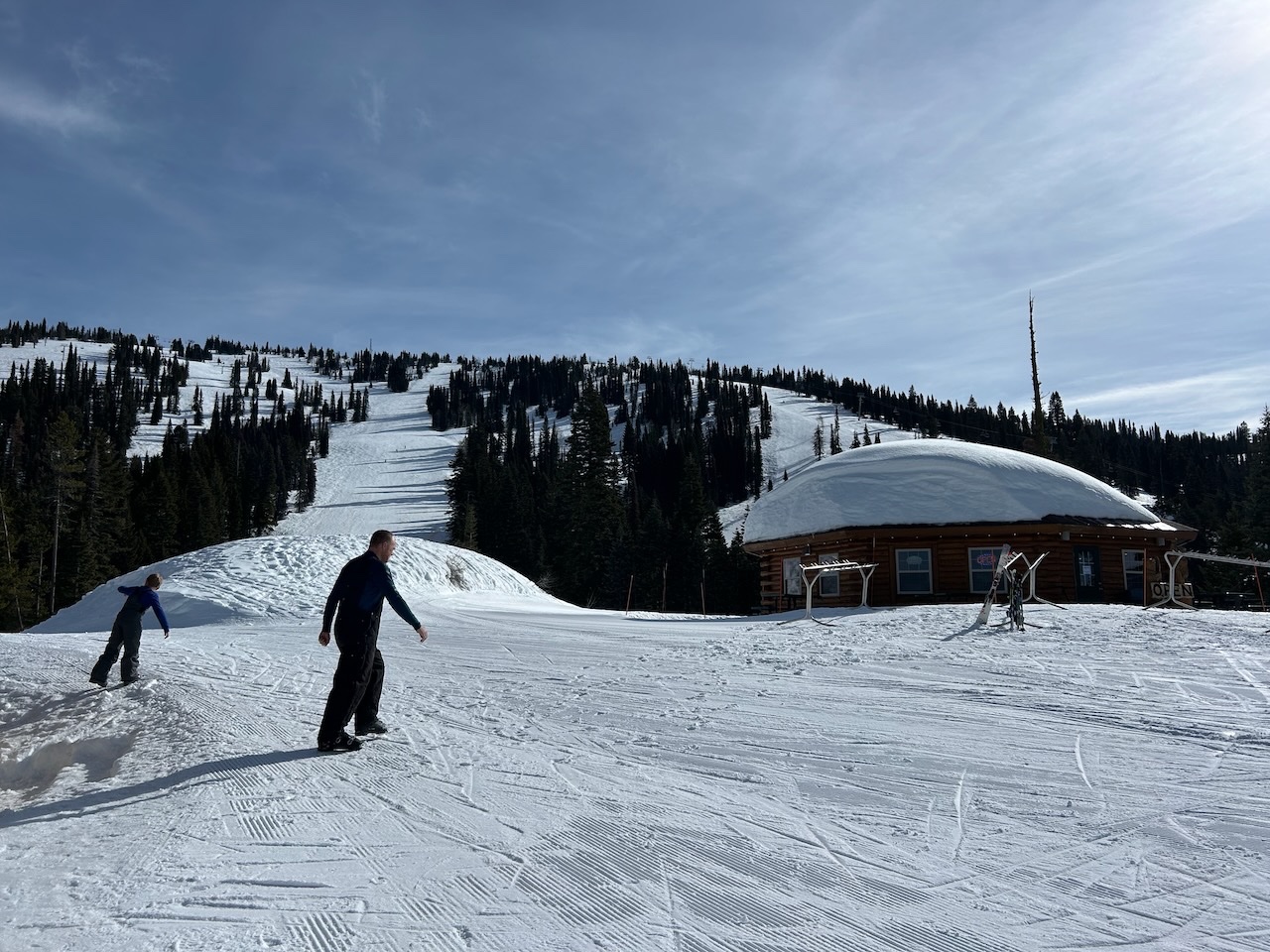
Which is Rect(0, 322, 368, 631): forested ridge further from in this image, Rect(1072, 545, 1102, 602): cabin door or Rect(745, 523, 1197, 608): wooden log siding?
Rect(1072, 545, 1102, 602): cabin door

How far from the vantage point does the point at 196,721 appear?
7.86 m

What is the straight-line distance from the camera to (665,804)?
5.08m

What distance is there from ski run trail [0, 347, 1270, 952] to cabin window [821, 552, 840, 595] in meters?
12.7

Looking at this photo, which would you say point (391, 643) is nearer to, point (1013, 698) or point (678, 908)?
point (1013, 698)

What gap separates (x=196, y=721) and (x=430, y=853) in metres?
4.89

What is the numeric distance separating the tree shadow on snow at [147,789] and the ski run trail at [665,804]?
0.04 m

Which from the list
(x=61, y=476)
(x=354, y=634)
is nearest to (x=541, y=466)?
(x=61, y=476)

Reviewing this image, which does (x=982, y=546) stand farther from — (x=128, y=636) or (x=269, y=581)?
(x=128, y=636)

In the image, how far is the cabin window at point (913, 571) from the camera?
23.1 m

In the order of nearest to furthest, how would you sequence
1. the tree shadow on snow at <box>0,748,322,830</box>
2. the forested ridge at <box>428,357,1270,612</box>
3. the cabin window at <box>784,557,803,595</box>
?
the tree shadow on snow at <box>0,748,322,830</box> → the cabin window at <box>784,557,803,595</box> → the forested ridge at <box>428,357,1270,612</box>

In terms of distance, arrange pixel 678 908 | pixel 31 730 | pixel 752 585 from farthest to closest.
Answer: pixel 752 585, pixel 31 730, pixel 678 908

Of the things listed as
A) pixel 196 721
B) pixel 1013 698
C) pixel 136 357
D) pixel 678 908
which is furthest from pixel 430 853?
pixel 136 357

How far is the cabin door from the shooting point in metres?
22.8

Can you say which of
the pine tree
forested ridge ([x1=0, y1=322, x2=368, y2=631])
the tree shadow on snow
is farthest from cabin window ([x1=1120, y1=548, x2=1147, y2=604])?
the pine tree
